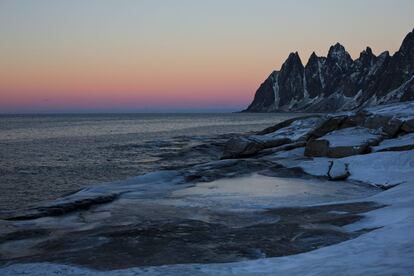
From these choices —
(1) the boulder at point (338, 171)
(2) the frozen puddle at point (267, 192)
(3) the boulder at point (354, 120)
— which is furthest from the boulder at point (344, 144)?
(2) the frozen puddle at point (267, 192)

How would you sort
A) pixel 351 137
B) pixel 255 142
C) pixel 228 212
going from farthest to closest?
pixel 255 142 < pixel 351 137 < pixel 228 212

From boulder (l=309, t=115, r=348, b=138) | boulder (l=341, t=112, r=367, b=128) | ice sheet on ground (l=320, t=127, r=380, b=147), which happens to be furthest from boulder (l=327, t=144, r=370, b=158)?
boulder (l=309, t=115, r=348, b=138)

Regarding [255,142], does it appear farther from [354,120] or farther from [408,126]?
[408,126]

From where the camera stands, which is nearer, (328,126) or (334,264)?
(334,264)

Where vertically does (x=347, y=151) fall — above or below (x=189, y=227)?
above

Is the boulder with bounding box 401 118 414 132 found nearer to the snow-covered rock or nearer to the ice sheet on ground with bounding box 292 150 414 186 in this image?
the ice sheet on ground with bounding box 292 150 414 186

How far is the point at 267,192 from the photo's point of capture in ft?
56.5

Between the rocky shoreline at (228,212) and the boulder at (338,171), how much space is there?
0.05 meters

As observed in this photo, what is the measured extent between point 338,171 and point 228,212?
855 centimetres

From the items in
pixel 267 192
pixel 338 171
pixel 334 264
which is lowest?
pixel 267 192

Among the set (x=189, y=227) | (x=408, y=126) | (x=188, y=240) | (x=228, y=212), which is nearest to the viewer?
(x=188, y=240)

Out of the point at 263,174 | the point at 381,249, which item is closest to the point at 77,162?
the point at 263,174

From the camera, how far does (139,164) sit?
36.7m

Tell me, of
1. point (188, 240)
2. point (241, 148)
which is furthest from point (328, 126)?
point (188, 240)
